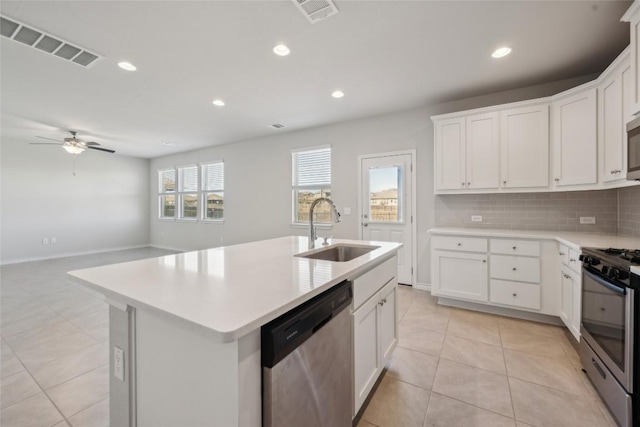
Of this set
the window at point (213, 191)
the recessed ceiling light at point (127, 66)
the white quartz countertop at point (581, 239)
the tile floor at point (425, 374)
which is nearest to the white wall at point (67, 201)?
the window at point (213, 191)

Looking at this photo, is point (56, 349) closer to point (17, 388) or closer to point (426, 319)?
point (17, 388)

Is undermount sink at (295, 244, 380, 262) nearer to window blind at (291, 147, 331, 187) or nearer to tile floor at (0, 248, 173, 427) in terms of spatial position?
tile floor at (0, 248, 173, 427)

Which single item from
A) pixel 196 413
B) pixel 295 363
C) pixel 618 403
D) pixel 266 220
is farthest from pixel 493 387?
pixel 266 220

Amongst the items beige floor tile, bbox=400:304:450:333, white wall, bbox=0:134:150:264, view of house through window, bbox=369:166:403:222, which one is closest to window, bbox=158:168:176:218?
white wall, bbox=0:134:150:264

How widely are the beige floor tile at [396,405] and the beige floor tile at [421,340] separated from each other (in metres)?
0.53

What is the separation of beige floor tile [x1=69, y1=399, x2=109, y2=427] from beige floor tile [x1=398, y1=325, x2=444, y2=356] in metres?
2.18

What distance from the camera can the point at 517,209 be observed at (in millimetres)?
3344

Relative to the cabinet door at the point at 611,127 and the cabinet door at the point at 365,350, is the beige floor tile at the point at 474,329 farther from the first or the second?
the cabinet door at the point at 611,127

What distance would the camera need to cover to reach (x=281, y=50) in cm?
250

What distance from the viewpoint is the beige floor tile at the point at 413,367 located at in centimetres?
191

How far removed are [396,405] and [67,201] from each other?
850 cm

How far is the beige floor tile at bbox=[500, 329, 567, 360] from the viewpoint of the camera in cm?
224

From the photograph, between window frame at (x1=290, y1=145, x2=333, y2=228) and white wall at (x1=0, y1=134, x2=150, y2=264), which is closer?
window frame at (x1=290, y1=145, x2=333, y2=228)

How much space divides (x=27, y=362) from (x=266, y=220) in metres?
3.92
